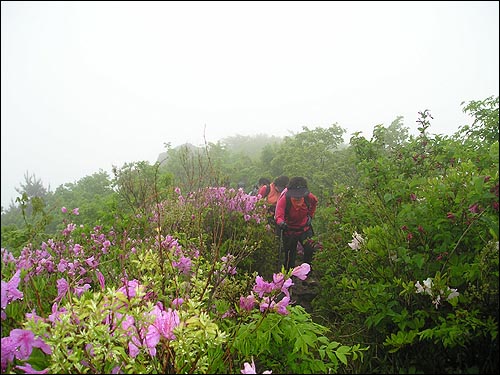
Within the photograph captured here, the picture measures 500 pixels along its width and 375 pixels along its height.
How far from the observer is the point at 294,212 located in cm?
512

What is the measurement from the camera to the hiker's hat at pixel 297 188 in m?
5.02

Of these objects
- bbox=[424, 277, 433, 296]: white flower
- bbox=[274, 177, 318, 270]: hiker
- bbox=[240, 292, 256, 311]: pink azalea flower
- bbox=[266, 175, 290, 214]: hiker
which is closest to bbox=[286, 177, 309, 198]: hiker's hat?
bbox=[274, 177, 318, 270]: hiker

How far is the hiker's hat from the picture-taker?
5023 mm

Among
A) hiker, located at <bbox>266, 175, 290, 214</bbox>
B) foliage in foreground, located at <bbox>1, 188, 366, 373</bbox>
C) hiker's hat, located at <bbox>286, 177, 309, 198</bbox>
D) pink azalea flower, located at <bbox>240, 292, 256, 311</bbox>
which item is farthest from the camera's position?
hiker, located at <bbox>266, 175, 290, 214</bbox>

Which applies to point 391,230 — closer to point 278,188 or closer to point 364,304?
point 364,304

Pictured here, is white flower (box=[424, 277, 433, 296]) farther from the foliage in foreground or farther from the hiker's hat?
the hiker's hat

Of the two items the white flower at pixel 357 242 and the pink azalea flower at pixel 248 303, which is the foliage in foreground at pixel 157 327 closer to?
the pink azalea flower at pixel 248 303

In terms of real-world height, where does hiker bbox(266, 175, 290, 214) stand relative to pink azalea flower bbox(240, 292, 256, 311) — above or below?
below

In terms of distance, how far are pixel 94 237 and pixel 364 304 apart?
11.4 feet

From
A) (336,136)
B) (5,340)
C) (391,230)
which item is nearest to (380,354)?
(391,230)

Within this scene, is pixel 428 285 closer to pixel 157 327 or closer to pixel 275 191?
pixel 157 327

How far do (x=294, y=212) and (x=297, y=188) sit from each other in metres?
0.37

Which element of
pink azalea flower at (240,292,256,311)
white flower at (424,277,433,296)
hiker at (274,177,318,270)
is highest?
pink azalea flower at (240,292,256,311)

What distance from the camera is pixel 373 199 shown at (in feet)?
11.0
